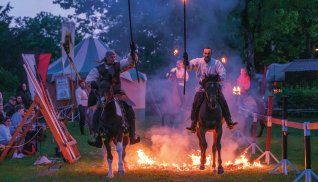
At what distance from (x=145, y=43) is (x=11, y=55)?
15.8 meters

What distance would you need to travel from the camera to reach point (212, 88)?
11.2m

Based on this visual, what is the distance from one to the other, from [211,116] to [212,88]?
2.58 ft

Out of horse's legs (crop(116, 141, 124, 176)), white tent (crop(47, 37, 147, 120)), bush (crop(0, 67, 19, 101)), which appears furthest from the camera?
bush (crop(0, 67, 19, 101))

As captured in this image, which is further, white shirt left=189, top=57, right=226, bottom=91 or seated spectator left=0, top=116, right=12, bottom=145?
seated spectator left=0, top=116, right=12, bottom=145

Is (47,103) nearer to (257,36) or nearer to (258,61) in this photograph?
(257,36)

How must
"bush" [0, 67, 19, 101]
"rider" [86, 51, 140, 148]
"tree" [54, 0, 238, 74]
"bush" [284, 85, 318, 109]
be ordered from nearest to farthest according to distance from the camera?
1. "rider" [86, 51, 140, 148]
2. "tree" [54, 0, 238, 74]
3. "bush" [284, 85, 318, 109]
4. "bush" [0, 67, 19, 101]

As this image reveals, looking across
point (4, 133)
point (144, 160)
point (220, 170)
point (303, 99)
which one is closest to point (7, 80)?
point (303, 99)

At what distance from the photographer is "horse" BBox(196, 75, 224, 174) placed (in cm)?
1125

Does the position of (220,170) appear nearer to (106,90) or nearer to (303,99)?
(106,90)

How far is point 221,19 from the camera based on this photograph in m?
23.4

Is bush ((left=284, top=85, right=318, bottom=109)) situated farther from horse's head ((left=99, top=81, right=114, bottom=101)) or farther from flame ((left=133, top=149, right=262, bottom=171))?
horse's head ((left=99, top=81, right=114, bottom=101))

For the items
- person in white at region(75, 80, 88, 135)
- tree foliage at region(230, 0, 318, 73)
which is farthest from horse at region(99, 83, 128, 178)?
tree foliage at region(230, 0, 318, 73)

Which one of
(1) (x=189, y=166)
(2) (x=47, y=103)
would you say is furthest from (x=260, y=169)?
(2) (x=47, y=103)

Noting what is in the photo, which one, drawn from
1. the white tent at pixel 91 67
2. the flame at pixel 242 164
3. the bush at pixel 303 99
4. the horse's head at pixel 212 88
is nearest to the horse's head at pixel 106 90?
the horse's head at pixel 212 88
